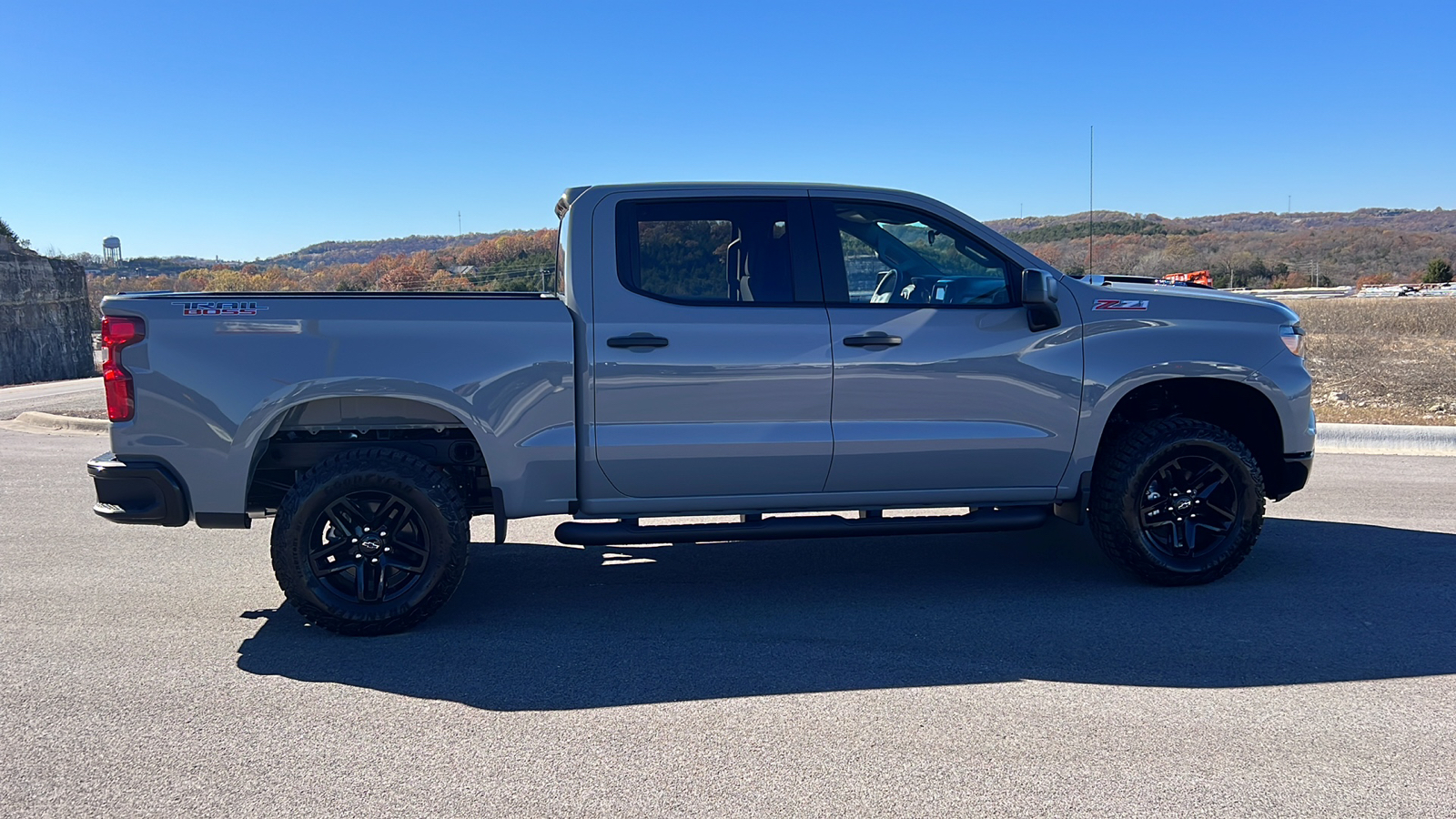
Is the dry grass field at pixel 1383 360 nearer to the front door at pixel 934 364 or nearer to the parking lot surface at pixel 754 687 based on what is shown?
the parking lot surface at pixel 754 687

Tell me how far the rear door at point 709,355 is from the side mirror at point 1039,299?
100 centimetres

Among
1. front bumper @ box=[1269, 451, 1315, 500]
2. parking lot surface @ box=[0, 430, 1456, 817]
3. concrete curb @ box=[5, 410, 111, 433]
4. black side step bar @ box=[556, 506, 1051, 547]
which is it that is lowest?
parking lot surface @ box=[0, 430, 1456, 817]

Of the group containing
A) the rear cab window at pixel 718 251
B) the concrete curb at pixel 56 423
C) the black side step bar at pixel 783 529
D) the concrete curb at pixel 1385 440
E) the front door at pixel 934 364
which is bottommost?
the concrete curb at pixel 1385 440

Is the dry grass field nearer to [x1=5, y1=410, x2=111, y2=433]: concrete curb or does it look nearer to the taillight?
the taillight

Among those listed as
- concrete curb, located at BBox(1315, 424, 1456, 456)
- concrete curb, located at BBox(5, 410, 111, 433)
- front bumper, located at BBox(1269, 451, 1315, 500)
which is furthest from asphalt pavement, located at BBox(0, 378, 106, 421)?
concrete curb, located at BBox(1315, 424, 1456, 456)

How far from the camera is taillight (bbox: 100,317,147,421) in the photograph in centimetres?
463


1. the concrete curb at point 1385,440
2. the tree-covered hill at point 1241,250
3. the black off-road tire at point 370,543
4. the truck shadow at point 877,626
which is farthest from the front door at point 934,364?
the tree-covered hill at point 1241,250

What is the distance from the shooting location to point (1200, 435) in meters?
5.36

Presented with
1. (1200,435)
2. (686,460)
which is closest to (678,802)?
(686,460)

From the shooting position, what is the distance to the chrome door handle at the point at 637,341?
16.2ft

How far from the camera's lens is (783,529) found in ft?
16.8

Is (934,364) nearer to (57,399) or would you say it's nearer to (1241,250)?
(57,399)

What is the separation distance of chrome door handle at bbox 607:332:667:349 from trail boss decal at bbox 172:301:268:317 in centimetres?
158

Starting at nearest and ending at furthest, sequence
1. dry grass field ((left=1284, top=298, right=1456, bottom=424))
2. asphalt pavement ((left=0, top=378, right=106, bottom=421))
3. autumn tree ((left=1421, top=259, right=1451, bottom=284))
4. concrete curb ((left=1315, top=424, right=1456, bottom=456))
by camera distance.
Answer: concrete curb ((left=1315, top=424, right=1456, bottom=456)), dry grass field ((left=1284, top=298, right=1456, bottom=424)), asphalt pavement ((left=0, top=378, right=106, bottom=421)), autumn tree ((left=1421, top=259, right=1451, bottom=284))
